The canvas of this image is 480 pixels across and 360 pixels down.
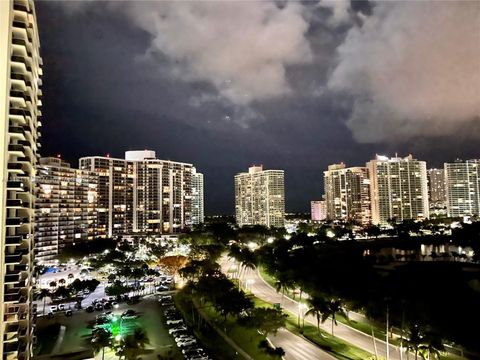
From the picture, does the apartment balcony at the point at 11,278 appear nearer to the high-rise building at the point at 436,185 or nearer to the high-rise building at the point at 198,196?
the high-rise building at the point at 198,196

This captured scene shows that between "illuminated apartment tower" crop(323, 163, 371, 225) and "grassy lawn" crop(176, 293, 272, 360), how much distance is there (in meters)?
86.1

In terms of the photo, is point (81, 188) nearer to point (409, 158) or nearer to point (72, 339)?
point (72, 339)

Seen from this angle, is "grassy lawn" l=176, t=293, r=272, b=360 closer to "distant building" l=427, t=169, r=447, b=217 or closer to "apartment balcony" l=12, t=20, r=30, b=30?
"apartment balcony" l=12, t=20, r=30, b=30

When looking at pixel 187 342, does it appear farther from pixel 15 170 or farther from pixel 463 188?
pixel 463 188

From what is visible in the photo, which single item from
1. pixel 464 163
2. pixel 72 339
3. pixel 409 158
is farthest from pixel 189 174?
pixel 464 163

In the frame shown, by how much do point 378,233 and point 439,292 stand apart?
148 ft

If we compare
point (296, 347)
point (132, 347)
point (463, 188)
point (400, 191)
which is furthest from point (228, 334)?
point (463, 188)

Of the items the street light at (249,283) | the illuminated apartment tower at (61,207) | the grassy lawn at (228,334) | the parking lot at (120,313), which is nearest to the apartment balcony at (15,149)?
the parking lot at (120,313)

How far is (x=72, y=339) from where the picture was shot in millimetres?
21625

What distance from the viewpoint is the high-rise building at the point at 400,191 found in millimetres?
99125

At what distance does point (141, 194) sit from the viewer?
7575cm

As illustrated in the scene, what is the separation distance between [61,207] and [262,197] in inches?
2238

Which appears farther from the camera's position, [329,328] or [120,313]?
[120,313]

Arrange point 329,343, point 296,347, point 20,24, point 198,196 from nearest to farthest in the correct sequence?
point 20,24 → point 296,347 → point 329,343 → point 198,196
